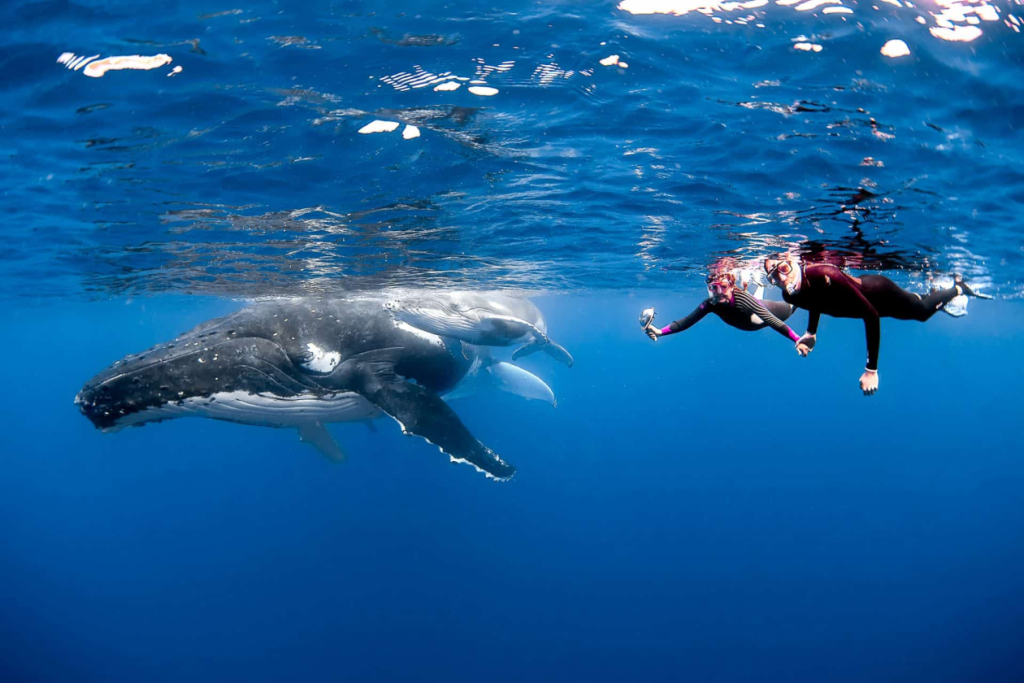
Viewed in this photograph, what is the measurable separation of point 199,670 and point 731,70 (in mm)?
27633

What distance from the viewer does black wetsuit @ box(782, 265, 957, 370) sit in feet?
19.7

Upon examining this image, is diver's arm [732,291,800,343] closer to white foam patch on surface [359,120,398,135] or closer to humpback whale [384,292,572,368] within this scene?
white foam patch on surface [359,120,398,135]

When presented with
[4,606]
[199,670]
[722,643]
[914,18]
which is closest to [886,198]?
[914,18]

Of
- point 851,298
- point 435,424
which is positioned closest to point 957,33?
point 851,298

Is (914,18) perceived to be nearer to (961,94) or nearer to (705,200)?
(961,94)

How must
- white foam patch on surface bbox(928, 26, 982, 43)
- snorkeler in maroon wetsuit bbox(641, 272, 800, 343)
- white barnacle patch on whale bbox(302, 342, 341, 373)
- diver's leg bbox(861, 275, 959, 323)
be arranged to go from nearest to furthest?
1. white foam patch on surface bbox(928, 26, 982, 43)
2. snorkeler in maroon wetsuit bbox(641, 272, 800, 343)
3. diver's leg bbox(861, 275, 959, 323)
4. white barnacle patch on whale bbox(302, 342, 341, 373)

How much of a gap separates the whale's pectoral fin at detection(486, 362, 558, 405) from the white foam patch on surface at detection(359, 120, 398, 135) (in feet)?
29.0

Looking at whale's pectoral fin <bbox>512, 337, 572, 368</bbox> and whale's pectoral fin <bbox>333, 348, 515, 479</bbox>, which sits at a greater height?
whale's pectoral fin <bbox>333, 348, 515, 479</bbox>

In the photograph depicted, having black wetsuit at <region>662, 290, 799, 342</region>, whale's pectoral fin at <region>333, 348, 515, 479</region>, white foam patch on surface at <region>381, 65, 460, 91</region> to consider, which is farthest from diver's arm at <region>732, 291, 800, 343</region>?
white foam patch on surface at <region>381, 65, 460, 91</region>

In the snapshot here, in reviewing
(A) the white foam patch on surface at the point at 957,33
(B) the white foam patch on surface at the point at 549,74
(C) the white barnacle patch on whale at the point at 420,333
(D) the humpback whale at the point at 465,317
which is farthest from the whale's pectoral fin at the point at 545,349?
(A) the white foam patch on surface at the point at 957,33

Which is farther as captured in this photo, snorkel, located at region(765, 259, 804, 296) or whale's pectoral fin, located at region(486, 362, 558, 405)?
whale's pectoral fin, located at region(486, 362, 558, 405)

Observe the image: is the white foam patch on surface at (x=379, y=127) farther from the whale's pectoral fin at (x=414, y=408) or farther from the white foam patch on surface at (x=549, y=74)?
the whale's pectoral fin at (x=414, y=408)

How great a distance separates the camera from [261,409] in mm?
9320

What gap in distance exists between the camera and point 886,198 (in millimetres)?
10148
